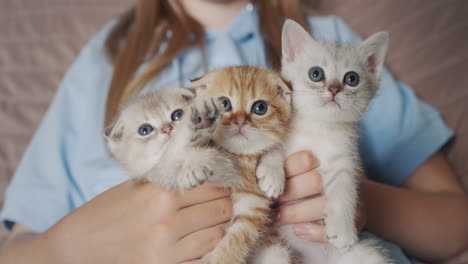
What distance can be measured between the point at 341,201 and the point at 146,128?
1.29 ft

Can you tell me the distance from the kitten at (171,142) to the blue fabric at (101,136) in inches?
15.5

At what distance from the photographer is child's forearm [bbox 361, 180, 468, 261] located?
0.97 m

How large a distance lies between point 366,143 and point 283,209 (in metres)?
0.56

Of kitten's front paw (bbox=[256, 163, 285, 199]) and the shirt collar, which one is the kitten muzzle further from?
the shirt collar

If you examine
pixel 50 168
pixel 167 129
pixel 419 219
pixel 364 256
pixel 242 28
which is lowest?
pixel 419 219

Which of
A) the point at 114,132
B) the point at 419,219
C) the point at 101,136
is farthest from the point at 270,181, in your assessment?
the point at 101,136

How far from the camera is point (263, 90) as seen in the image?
2.26ft

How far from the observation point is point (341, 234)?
669 mm

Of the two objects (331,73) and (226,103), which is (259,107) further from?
(331,73)

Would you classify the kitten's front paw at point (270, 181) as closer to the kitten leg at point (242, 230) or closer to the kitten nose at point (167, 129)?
the kitten leg at point (242, 230)

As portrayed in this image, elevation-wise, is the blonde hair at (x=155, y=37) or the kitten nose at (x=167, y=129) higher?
the blonde hair at (x=155, y=37)

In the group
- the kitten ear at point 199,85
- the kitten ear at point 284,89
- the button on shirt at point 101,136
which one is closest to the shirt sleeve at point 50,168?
the button on shirt at point 101,136

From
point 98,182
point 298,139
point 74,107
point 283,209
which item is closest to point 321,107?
point 298,139

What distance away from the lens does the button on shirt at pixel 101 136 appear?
44.4 inches
